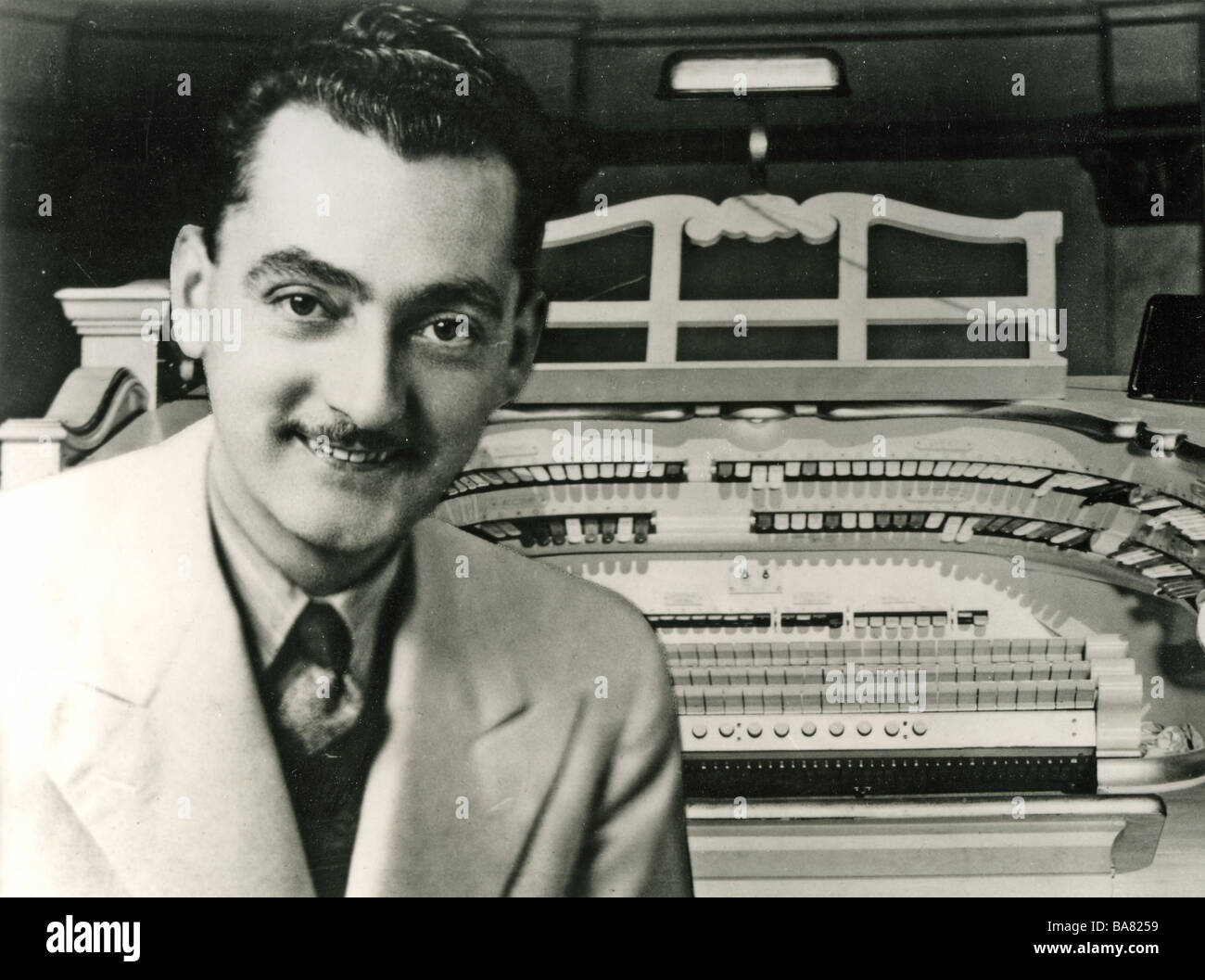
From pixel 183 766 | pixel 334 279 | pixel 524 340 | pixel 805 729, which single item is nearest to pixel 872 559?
pixel 805 729

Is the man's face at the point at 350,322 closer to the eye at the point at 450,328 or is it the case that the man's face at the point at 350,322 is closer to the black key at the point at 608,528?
the eye at the point at 450,328

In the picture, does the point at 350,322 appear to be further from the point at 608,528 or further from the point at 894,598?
the point at 894,598

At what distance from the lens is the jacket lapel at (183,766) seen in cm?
208

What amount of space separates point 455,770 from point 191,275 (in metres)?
0.98

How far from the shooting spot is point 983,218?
88.8 inches

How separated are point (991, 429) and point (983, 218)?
15.2 inches

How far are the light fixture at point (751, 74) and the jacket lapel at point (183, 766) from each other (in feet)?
4.07

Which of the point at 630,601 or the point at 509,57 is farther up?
the point at 509,57

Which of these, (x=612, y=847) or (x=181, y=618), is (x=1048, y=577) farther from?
(x=181, y=618)

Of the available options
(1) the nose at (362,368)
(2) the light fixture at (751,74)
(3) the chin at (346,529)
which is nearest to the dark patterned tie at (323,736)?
(3) the chin at (346,529)

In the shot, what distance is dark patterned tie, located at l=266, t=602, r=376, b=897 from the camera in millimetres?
2107

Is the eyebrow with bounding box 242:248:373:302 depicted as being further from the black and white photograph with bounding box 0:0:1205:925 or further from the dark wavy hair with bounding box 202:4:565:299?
the dark wavy hair with bounding box 202:4:565:299

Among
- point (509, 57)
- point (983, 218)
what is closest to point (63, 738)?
point (509, 57)
